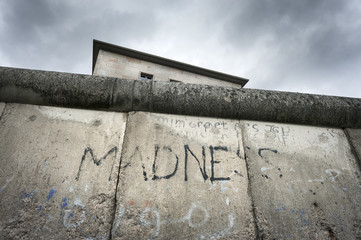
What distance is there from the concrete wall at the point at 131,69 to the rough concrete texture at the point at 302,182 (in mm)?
9479

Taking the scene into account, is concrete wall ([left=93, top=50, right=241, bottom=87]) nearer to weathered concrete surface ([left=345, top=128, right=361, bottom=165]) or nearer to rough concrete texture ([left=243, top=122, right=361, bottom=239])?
rough concrete texture ([left=243, top=122, right=361, bottom=239])

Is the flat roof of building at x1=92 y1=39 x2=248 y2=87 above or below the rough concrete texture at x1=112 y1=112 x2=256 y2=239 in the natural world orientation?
above

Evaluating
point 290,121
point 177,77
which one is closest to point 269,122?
point 290,121

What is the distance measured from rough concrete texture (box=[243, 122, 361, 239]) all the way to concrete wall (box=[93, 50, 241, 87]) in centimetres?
948

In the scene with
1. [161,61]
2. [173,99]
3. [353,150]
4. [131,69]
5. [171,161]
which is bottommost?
[171,161]

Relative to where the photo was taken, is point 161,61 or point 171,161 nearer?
point 171,161

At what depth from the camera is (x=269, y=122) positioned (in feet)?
6.20

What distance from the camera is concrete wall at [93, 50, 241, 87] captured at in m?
9.91

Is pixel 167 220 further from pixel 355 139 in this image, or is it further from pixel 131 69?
pixel 131 69

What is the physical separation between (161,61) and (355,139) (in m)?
10.5

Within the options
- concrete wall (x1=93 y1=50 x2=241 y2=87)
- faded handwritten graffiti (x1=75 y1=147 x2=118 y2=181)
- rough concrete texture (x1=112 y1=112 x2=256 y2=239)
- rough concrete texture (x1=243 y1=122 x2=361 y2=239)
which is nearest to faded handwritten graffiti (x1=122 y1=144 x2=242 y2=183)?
rough concrete texture (x1=112 y1=112 x2=256 y2=239)

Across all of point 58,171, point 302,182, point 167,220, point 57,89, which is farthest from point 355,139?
point 57,89

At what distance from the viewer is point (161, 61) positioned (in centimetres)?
1113

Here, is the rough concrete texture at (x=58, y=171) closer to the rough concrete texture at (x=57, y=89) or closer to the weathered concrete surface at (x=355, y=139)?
the rough concrete texture at (x=57, y=89)
